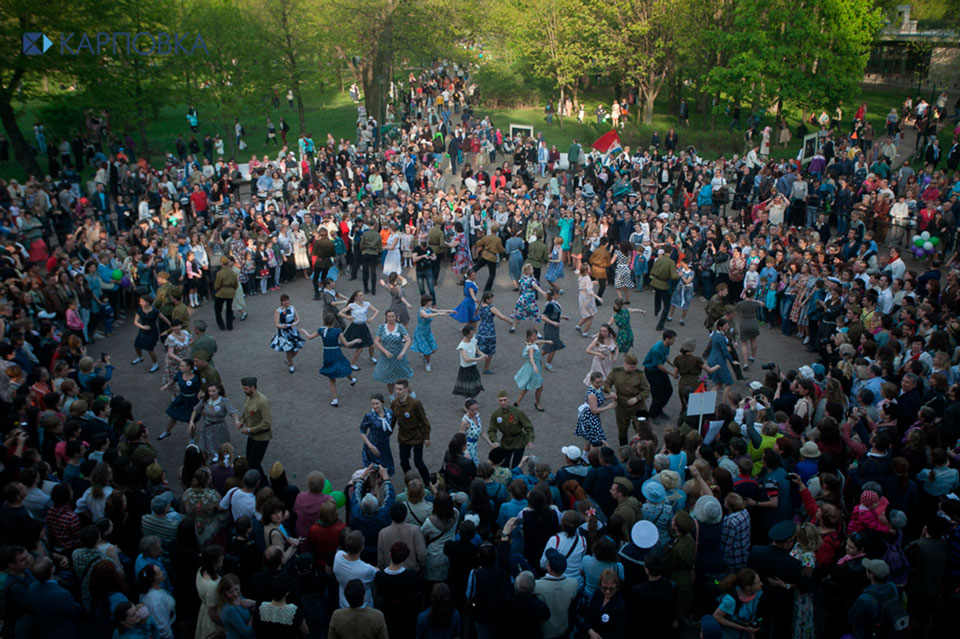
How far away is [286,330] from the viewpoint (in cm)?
1336

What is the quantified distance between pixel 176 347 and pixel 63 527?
4.89m

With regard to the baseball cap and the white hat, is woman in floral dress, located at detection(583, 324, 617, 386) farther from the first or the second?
the baseball cap

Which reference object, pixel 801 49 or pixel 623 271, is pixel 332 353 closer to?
pixel 623 271

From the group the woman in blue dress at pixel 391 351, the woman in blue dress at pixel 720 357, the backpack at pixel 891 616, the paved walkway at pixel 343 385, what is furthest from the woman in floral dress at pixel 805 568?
the woman in blue dress at pixel 391 351

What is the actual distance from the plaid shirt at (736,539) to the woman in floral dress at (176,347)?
8.41 metres

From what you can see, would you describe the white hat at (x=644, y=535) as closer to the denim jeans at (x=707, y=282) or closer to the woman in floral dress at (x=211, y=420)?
the woman in floral dress at (x=211, y=420)

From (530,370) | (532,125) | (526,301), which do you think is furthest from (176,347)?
(532,125)

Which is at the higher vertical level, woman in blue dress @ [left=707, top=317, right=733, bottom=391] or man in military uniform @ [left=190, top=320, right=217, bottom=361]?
man in military uniform @ [left=190, top=320, right=217, bottom=361]

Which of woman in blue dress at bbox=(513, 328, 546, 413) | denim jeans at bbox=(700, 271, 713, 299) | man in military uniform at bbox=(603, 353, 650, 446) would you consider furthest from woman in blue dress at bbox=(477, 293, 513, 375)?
denim jeans at bbox=(700, 271, 713, 299)

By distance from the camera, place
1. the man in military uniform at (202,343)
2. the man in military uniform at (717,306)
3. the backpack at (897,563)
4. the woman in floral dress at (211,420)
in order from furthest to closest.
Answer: the man in military uniform at (717,306) → the man in military uniform at (202,343) → the woman in floral dress at (211,420) → the backpack at (897,563)

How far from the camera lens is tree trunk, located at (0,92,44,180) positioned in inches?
1012

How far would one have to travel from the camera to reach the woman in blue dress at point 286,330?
43.3ft

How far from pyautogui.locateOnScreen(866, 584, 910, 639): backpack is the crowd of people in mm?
26

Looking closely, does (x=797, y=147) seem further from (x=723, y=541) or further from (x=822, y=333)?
(x=723, y=541)
